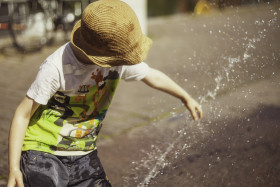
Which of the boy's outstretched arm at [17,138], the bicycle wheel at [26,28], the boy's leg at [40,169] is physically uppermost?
the boy's outstretched arm at [17,138]

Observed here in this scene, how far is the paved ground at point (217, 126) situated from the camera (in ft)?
10.3

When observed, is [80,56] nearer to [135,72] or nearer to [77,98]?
[77,98]

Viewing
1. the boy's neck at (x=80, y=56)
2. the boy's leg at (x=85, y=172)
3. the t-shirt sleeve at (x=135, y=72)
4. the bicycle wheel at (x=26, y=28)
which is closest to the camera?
the boy's neck at (x=80, y=56)

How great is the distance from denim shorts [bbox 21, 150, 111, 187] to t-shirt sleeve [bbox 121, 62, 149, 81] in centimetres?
48

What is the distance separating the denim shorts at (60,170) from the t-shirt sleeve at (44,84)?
32 centimetres

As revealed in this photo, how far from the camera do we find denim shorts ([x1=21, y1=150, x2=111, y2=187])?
6.45 ft

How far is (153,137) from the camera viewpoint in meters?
3.88

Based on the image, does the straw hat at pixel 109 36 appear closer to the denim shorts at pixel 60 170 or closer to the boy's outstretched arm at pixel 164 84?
the boy's outstretched arm at pixel 164 84

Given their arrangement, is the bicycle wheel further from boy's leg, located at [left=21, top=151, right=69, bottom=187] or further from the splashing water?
boy's leg, located at [left=21, top=151, right=69, bottom=187]

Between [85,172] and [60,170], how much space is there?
0.14 m

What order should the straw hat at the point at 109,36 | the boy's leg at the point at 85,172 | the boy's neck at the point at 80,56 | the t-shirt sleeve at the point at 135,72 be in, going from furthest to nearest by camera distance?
the t-shirt sleeve at the point at 135,72
the boy's leg at the point at 85,172
the boy's neck at the point at 80,56
the straw hat at the point at 109,36

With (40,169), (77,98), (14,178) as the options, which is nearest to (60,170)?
(40,169)

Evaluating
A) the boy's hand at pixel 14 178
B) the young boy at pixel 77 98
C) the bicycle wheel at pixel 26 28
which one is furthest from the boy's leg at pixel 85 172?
the bicycle wheel at pixel 26 28

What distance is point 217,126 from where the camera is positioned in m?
3.59
